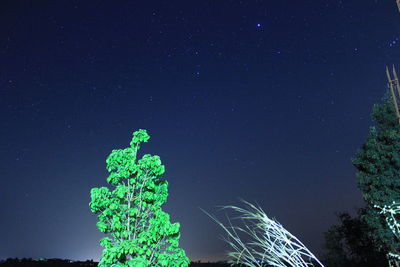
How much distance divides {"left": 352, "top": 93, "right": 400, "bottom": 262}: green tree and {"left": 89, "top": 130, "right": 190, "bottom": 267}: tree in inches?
367

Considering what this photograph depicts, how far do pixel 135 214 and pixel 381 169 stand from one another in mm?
11234

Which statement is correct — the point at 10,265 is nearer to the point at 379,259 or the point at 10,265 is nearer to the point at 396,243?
the point at 396,243

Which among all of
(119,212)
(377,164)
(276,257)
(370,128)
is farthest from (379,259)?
(276,257)

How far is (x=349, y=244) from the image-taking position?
21.4 meters

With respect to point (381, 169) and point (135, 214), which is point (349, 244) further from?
point (135, 214)

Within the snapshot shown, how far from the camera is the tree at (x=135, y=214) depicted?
32.3ft

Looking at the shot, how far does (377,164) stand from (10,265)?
1596 centimetres

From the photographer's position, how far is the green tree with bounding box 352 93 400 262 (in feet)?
48.2

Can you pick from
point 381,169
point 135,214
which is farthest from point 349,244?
point 135,214

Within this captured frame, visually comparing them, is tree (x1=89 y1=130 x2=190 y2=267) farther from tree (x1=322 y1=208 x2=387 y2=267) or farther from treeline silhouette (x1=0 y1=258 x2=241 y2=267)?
tree (x1=322 y1=208 x2=387 y2=267)

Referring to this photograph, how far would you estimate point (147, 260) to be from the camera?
32.7ft

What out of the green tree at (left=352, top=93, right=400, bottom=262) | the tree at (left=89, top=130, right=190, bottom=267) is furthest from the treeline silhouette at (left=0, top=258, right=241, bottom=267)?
the green tree at (left=352, top=93, right=400, bottom=262)

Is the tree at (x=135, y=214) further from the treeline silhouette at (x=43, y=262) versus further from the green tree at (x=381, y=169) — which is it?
the green tree at (x=381, y=169)

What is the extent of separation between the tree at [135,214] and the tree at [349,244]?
1370 cm
